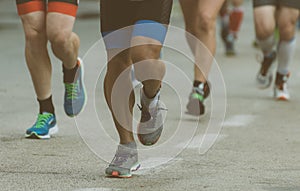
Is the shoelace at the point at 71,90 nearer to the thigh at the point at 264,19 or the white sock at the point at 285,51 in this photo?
the thigh at the point at 264,19

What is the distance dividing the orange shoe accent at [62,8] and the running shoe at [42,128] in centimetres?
88

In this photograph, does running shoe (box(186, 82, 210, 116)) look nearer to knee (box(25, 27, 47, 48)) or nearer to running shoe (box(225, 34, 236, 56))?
knee (box(25, 27, 47, 48))

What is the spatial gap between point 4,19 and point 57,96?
1364 cm

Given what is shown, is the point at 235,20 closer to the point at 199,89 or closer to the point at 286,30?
the point at 286,30

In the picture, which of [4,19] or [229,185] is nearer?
[229,185]

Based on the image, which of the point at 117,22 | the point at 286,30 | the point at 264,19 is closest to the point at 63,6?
the point at 117,22

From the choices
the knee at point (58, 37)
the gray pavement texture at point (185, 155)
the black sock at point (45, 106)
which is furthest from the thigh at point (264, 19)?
the knee at point (58, 37)

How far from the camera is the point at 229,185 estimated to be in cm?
584

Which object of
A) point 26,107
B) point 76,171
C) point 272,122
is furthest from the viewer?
point 26,107

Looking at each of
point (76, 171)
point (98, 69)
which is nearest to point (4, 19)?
point (98, 69)

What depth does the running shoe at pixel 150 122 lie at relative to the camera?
614 centimetres

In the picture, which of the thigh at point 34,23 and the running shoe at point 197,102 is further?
the running shoe at point 197,102

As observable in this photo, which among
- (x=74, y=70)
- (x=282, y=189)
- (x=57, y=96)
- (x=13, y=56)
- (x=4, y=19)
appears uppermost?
(x=282, y=189)

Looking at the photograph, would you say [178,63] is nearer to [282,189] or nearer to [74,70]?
[74,70]
